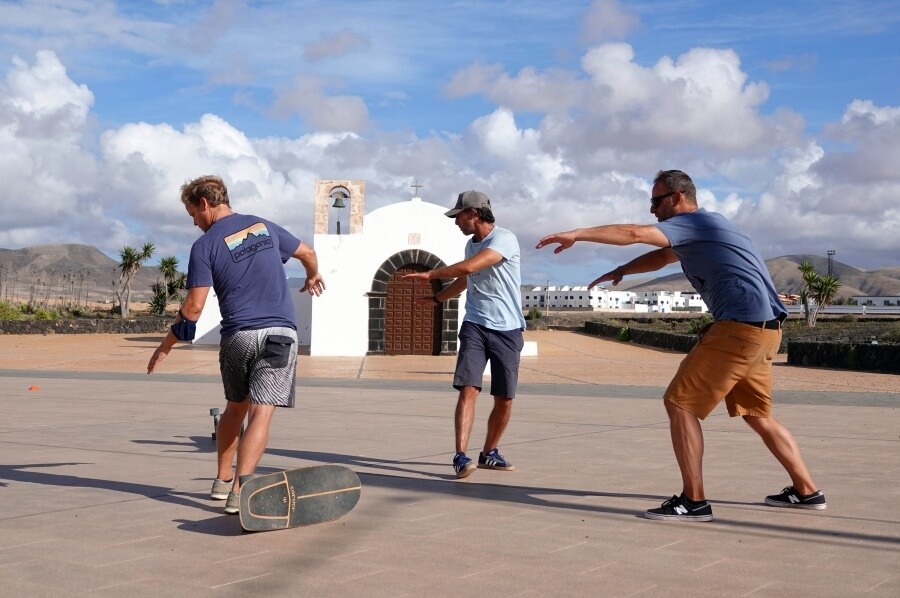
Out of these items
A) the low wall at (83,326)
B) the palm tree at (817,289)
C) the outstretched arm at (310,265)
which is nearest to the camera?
the outstretched arm at (310,265)

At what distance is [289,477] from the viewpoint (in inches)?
206

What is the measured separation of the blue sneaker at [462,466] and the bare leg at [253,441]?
1.75 meters

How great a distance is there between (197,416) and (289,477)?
6236 millimetres

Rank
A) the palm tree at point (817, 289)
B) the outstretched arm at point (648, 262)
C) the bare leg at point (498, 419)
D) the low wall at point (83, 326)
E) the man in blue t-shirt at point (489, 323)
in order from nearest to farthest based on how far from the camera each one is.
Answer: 1. the outstretched arm at point (648, 262)
2. the man in blue t-shirt at point (489, 323)
3. the bare leg at point (498, 419)
4. the low wall at point (83, 326)
5. the palm tree at point (817, 289)

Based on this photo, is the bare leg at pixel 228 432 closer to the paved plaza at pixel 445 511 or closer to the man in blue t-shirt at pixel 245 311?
the man in blue t-shirt at pixel 245 311

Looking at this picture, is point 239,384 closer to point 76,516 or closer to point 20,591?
point 76,516

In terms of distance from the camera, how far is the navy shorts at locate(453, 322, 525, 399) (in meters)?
7.09

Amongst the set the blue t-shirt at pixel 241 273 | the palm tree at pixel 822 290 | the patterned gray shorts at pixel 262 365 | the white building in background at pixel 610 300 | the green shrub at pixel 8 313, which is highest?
the white building in background at pixel 610 300

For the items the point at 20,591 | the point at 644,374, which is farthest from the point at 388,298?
the point at 20,591

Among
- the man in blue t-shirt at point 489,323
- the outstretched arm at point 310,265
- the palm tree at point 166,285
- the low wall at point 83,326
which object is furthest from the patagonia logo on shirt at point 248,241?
the palm tree at point 166,285

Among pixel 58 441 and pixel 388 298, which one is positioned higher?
pixel 388 298

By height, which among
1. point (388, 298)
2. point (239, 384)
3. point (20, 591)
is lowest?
point (20, 591)

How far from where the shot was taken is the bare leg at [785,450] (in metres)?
5.80

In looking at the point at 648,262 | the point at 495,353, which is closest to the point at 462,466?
the point at 495,353
